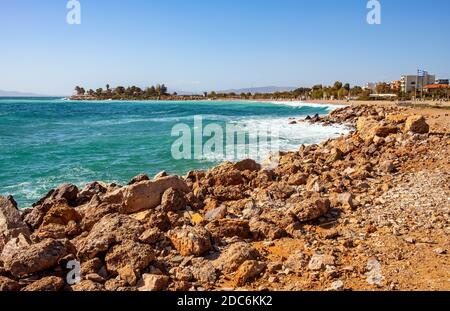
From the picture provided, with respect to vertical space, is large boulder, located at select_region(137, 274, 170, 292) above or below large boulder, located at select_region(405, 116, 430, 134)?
below

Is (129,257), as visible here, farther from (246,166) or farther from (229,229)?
(246,166)

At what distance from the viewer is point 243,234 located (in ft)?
22.6

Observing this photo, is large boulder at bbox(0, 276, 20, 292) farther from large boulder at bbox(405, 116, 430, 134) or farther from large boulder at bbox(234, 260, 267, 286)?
large boulder at bbox(405, 116, 430, 134)

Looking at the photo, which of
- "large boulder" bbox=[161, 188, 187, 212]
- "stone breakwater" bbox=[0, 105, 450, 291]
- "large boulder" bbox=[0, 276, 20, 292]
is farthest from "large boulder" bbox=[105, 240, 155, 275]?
"large boulder" bbox=[161, 188, 187, 212]

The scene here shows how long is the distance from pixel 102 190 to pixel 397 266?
7.39 m

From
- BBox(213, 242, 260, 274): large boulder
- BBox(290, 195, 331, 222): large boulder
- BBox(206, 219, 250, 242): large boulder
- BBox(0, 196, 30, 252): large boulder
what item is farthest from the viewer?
BBox(290, 195, 331, 222): large boulder

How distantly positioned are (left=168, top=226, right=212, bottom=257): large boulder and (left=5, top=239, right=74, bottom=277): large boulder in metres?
1.64

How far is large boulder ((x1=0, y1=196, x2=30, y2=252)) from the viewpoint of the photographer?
251 inches

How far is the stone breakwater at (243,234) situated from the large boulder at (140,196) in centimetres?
2

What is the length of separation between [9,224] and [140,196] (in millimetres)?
2429

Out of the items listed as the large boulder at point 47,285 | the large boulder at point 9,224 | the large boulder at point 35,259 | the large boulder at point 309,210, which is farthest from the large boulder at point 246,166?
the large boulder at point 47,285
